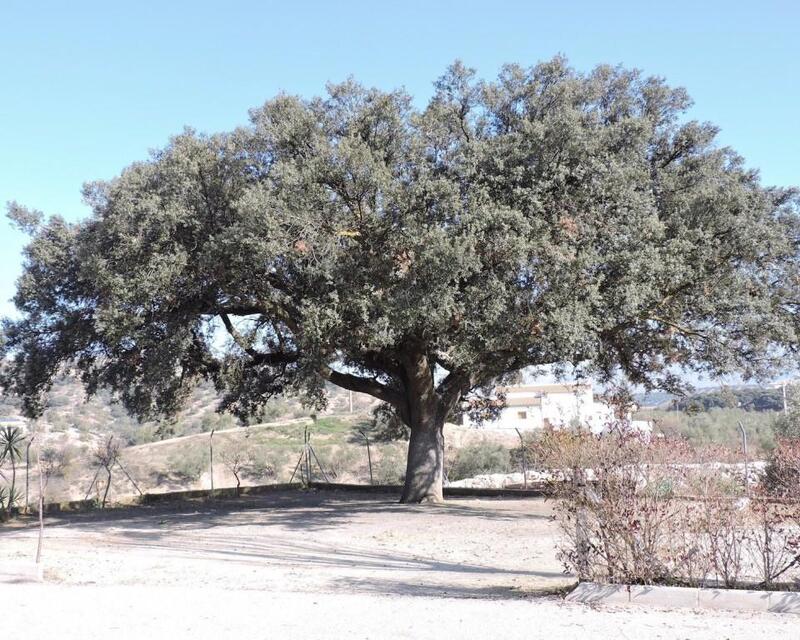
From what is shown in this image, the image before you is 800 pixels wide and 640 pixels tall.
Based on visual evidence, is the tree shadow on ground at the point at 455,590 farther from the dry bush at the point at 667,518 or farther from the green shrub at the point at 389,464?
the green shrub at the point at 389,464

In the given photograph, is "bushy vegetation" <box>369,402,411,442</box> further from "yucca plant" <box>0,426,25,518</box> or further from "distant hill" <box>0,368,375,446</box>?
"distant hill" <box>0,368,375,446</box>

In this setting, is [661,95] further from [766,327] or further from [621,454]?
[621,454]

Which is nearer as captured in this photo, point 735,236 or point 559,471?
point 559,471

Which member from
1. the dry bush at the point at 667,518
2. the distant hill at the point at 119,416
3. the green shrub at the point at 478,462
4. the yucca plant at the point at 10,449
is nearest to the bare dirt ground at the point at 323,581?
the dry bush at the point at 667,518

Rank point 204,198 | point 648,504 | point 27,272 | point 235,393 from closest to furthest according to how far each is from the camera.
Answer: point 648,504 → point 204,198 → point 27,272 → point 235,393

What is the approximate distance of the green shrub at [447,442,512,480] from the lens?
38.7 meters

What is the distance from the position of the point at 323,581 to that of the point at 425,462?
1178cm

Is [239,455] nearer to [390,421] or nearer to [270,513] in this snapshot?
[390,421]

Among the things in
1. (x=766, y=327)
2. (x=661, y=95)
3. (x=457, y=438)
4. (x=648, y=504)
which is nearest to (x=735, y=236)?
(x=766, y=327)

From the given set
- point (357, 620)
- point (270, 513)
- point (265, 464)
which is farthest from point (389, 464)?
point (357, 620)

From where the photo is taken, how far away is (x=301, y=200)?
1485 cm

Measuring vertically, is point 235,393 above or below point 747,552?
above

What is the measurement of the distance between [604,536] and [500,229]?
8124mm

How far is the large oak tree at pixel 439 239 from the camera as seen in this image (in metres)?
14.8
